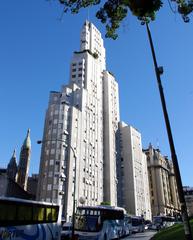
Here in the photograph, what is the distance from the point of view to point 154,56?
12211 millimetres

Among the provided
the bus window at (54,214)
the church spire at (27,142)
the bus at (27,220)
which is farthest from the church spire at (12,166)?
the bus at (27,220)

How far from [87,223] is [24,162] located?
82.2 meters

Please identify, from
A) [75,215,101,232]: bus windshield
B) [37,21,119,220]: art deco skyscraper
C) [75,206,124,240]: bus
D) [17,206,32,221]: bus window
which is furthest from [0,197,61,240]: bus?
[37,21,119,220]: art deco skyscraper

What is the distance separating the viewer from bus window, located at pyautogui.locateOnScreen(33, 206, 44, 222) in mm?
18509

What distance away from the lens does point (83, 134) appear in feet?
245

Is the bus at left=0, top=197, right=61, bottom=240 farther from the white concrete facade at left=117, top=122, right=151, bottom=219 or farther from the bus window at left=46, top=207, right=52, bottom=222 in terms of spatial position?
the white concrete facade at left=117, top=122, right=151, bottom=219

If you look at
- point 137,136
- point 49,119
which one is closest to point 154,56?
point 49,119

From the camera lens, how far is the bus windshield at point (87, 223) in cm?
2456

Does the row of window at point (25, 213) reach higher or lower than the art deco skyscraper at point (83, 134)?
lower

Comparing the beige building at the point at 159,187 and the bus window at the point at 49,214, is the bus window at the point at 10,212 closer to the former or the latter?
the bus window at the point at 49,214

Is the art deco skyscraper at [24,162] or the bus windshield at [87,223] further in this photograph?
the art deco skyscraper at [24,162]

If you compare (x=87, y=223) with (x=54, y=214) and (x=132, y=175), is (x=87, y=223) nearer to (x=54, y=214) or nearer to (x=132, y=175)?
(x=54, y=214)

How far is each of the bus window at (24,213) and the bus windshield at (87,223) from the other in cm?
847

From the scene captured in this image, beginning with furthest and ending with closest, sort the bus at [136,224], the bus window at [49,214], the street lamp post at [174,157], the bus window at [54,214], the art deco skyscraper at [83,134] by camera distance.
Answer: the art deco skyscraper at [83,134]
the bus at [136,224]
the bus window at [54,214]
the bus window at [49,214]
the street lamp post at [174,157]
